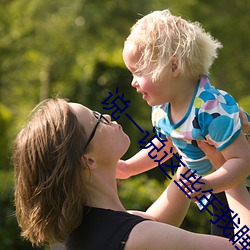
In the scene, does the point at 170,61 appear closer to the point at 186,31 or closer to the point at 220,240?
the point at 186,31

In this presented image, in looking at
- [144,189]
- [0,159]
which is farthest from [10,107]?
[144,189]

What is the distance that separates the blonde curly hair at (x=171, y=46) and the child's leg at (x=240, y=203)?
1.71 feet

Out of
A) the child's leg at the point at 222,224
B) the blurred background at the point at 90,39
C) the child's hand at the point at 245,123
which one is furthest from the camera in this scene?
the blurred background at the point at 90,39

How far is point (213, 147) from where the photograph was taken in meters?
2.83

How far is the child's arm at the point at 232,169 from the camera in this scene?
8.87ft

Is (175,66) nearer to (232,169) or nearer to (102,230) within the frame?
(232,169)

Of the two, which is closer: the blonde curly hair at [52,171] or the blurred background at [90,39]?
the blonde curly hair at [52,171]

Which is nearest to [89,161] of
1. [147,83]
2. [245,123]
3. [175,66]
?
[147,83]

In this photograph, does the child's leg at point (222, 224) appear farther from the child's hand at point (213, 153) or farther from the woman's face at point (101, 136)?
the woman's face at point (101, 136)

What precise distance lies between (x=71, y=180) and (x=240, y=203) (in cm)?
67

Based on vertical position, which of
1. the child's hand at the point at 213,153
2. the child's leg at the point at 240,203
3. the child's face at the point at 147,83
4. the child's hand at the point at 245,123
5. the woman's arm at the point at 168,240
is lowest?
the woman's arm at the point at 168,240

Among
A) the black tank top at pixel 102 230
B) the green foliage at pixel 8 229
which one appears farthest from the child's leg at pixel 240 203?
the green foliage at pixel 8 229

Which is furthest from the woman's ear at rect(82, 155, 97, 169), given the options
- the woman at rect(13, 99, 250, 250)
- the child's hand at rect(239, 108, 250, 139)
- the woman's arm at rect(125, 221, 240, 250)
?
the child's hand at rect(239, 108, 250, 139)

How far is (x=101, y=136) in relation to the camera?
285 centimetres
